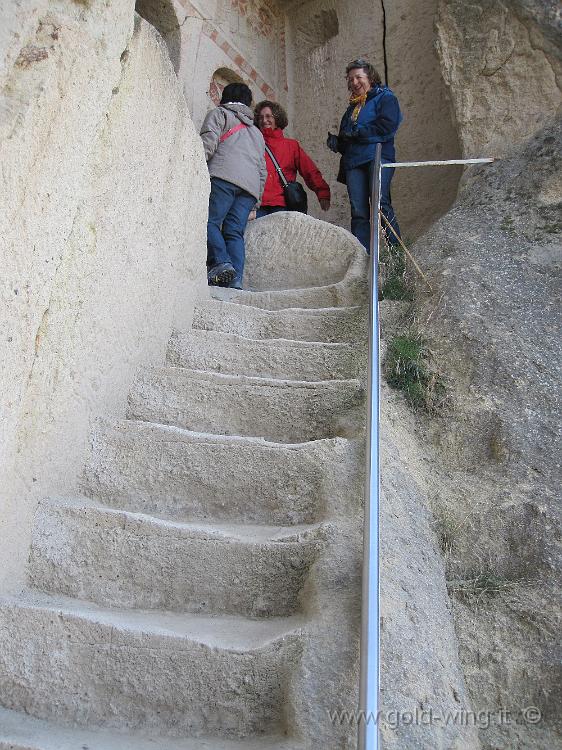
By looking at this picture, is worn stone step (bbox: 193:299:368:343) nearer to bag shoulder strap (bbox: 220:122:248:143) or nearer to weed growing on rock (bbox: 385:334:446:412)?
weed growing on rock (bbox: 385:334:446:412)

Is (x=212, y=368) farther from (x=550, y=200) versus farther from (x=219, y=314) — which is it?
(x=550, y=200)

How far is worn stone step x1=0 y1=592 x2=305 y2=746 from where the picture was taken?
219 centimetres

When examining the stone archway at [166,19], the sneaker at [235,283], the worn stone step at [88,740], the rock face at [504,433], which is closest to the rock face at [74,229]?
the worn stone step at [88,740]

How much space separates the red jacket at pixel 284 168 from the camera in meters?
5.91

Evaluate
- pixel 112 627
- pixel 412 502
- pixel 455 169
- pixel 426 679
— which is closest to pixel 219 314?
pixel 412 502

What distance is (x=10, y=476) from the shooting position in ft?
8.63

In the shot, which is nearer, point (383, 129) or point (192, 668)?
point (192, 668)

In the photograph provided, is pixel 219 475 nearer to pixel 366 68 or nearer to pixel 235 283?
pixel 235 283

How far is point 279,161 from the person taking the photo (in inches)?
236

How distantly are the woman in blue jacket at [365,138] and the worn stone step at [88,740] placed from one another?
378 cm

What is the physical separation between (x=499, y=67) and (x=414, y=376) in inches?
119

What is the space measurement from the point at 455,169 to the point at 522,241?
88.4 inches

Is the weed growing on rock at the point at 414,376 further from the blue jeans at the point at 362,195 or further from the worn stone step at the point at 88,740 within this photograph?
the blue jeans at the point at 362,195

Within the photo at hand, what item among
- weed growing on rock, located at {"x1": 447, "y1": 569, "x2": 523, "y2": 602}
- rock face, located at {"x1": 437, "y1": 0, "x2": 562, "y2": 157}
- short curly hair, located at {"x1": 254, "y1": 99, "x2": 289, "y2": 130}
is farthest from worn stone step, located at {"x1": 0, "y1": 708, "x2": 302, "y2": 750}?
short curly hair, located at {"x1": 254, "y1": 99, "x2": 289, "y2": 130}
